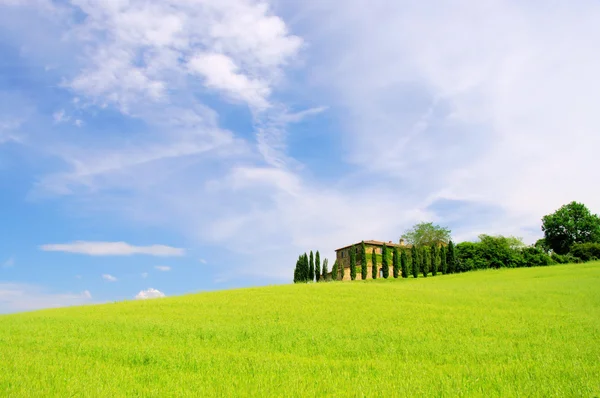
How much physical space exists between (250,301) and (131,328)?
11284 mm

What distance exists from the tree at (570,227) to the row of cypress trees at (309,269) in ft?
190

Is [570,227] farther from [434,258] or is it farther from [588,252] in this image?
[434,258]

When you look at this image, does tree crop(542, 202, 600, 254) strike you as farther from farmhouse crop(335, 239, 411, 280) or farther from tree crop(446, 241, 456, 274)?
farmhouse crop(335, 239, 411, 280)

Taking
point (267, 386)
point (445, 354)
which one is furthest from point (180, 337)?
point (445, 354)

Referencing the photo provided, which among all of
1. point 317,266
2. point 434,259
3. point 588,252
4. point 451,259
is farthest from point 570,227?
point 317,266

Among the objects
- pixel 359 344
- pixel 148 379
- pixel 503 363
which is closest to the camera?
→ pixel 148 379

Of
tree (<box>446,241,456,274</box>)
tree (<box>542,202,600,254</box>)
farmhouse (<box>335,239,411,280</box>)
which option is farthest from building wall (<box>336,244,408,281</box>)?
tree (<box>542,202,600,254</box>)

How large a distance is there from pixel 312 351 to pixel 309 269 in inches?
2699

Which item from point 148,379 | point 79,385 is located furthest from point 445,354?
point 79,385

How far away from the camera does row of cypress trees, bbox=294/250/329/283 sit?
82.1m

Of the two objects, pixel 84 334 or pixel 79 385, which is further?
pixel 84 334

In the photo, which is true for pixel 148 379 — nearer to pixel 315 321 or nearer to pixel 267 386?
pixel 267 386

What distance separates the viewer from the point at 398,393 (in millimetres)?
10164

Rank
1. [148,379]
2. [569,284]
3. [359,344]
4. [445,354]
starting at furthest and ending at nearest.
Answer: [569,284] < [359,344] < [445,354] < [148,379]
